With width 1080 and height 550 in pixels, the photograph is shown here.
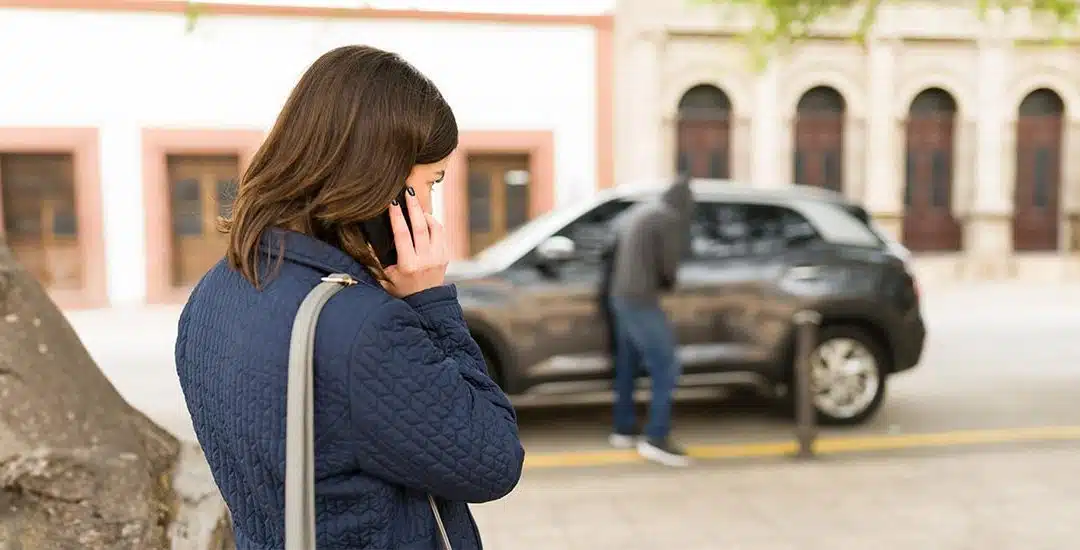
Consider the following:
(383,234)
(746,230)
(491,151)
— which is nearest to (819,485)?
(746,230)

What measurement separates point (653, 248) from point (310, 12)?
37.3 feet

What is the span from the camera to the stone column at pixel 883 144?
1817cm

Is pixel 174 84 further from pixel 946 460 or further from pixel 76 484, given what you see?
pixel 76 484

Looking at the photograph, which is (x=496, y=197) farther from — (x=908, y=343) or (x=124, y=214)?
(x=908, y=343)

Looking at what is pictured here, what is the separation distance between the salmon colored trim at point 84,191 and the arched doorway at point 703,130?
1018cm

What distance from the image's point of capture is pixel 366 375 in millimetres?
1325

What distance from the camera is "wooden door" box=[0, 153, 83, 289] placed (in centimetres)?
1528

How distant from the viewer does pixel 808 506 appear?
4.98m

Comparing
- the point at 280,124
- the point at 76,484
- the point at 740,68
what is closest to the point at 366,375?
the point at 280,124

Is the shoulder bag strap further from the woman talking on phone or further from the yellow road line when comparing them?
the yellow road line

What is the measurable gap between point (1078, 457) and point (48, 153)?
14.9 metres

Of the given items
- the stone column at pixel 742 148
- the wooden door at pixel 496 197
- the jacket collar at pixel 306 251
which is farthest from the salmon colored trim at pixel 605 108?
the jacket collar at pixel 306 251

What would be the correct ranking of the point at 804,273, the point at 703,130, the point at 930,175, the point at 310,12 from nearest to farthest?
the point at 804,273 → the point at 310,12 → the point at 703,130 → the point at 930,175

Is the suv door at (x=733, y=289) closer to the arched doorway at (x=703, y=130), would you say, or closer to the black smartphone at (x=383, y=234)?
the black smartphone at (x=383, y=234)
